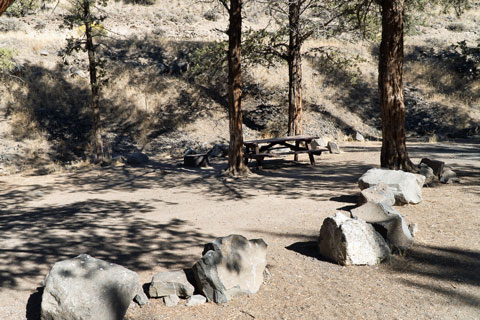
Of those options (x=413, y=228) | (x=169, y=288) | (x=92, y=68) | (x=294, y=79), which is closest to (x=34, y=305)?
(x=169, y=288)

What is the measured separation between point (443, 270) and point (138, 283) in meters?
2.89

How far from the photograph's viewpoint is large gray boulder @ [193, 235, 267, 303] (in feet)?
12.9

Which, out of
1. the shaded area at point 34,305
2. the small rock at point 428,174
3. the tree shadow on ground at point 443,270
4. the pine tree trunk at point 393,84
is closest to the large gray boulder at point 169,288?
the shaded area at point 34,305

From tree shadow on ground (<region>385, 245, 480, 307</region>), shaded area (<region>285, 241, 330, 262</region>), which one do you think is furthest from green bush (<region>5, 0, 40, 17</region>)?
tree shadow on ground (<region>385, 245, 480, 307</region>)

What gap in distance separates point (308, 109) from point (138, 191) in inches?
562

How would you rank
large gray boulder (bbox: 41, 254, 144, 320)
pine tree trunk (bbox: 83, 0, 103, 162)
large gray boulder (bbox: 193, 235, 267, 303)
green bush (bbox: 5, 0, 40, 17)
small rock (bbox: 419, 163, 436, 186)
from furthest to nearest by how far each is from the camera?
pine tree trunk (bbox: 83, 0, 103, 162), small rock (bbox: 419, 163, 436, 186), green bush (bbox: 5, 0, 40, 17), large gray boulder (bbox: 193, 235, 267, 303), large gray boulder (bbox: 41, 254, 144, 320)

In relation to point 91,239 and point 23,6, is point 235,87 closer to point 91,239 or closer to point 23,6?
point 91,239

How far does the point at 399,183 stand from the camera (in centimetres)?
658

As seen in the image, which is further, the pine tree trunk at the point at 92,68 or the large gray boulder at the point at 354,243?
the pine tree trunk at the point at 92,68

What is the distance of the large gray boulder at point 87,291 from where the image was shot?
10.9ft

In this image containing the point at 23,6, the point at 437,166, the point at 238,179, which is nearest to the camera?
the point at 437,166

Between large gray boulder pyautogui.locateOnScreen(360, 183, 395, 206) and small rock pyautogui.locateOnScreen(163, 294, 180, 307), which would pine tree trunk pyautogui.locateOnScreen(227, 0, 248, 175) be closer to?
large gray boulder pyautogui.locateOnScreen(360, 183, 395, 206)

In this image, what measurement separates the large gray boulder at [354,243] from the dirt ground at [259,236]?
0.11 m

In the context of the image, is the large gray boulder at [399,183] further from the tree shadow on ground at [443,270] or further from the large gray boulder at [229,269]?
the large gray boulder at [229,269]
